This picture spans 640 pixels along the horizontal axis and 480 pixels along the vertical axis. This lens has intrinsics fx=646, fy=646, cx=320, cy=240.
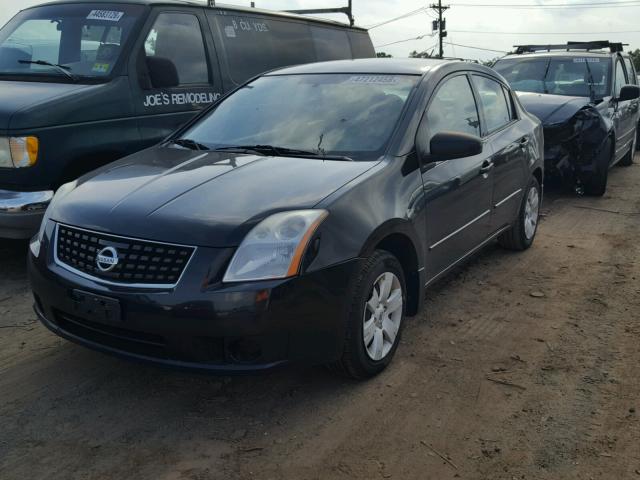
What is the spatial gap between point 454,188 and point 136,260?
211 centimetres

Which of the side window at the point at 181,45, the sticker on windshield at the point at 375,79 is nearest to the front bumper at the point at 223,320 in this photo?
the sticker on windshield at the point at 375,79

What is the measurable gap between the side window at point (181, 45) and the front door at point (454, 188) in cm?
255

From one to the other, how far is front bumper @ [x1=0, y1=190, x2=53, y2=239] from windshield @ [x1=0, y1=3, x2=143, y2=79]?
3.61 feet

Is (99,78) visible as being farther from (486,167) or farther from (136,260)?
(486,167)

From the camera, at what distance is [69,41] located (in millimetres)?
5469

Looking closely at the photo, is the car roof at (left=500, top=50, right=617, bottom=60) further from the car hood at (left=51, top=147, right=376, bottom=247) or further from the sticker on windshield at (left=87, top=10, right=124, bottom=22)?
the car hood at (left=51, top=147, right=376, bottom=247)

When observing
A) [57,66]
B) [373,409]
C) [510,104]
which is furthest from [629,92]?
[373,409]

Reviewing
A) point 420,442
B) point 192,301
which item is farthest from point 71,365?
point 420,442

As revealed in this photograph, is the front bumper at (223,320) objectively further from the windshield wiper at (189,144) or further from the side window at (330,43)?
the side window at (330,43)

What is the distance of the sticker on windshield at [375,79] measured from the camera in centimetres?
418

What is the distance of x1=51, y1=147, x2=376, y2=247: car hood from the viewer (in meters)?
2.90

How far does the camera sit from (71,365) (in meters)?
3.56

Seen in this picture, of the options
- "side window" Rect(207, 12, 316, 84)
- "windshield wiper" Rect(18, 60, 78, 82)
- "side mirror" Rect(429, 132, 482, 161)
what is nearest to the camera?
"side mirror" Rect(429, 132, 482, 161)

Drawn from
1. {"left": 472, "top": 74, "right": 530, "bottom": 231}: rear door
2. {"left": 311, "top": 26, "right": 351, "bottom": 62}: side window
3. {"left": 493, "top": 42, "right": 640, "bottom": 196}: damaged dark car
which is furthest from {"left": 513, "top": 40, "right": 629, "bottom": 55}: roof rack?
{"left": 472, "top": 74, "right": 530, "bottom": 231}: rear door
